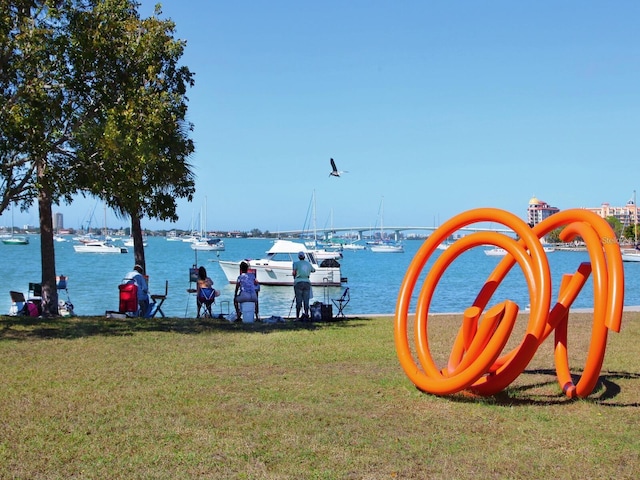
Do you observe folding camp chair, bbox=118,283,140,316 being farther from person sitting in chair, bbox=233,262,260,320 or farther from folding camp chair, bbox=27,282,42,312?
person sitting in chair, bbox=233,262,260,320

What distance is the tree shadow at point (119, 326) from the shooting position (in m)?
12.8

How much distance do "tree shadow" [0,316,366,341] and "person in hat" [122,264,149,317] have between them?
1.03 m

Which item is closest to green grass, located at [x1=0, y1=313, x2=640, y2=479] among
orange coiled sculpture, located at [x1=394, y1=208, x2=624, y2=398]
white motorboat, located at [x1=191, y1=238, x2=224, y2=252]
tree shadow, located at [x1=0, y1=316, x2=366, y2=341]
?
orange coiled sculpture, located at [x1=394, y1=208, x2=624, y2=398]

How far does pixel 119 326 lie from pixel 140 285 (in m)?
2.34

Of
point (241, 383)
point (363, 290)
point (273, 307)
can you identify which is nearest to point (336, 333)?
point (241, 383)

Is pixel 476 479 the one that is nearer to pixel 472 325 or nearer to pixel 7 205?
pixel 472 325

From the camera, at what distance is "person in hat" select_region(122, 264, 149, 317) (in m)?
16.1

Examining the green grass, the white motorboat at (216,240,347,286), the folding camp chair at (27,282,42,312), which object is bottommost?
the white motorboat at (216,240,347,286)

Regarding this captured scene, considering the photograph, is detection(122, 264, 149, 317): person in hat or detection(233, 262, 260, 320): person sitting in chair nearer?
detection(233, 262, 260, 320): person sitting in chair

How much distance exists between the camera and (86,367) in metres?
9.50

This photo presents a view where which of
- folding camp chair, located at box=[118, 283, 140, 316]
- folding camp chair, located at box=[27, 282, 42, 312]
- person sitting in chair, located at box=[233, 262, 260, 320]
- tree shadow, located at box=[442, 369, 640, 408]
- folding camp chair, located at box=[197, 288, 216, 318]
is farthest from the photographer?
folding camp chair, located at box=[27, 282, 42, 312]

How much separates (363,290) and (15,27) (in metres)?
29.0

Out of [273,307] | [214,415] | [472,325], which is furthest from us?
[273,307]

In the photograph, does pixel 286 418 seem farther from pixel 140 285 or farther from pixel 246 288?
pixel 140 285
